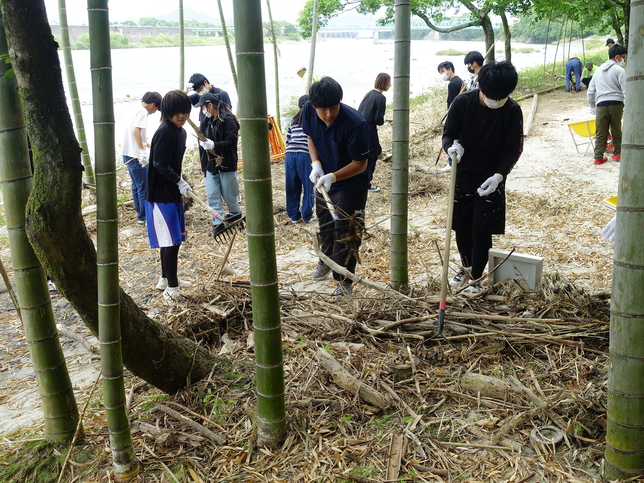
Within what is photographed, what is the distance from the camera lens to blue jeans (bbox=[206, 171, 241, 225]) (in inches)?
249

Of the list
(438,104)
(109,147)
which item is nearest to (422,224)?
(109,147)

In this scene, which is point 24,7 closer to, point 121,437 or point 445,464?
point 121,437

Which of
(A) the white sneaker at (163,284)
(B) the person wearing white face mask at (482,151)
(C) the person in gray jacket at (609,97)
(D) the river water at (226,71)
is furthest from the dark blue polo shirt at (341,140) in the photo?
(D) the river water at (226,71)

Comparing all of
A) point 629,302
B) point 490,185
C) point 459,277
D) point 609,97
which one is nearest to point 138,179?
point 459,277

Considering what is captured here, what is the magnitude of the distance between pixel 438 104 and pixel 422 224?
26.0ft

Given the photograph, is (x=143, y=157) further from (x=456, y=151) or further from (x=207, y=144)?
(x=456, y=151)

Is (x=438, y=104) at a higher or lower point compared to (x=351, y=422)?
higher

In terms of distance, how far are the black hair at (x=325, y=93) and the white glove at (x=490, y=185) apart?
4.01 ft

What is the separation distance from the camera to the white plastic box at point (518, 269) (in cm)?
366

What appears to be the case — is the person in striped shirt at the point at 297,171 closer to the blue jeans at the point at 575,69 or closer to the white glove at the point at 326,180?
the white glove at the point at 326,180

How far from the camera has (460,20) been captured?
20.5m

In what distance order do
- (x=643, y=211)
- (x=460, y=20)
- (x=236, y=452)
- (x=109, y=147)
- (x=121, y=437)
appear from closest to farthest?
1. (x=643, y=211)
2. (x=109, y=147)
3. (x=121, y=437)
4. (x=236, y=452)
5. (x=460, y=20)

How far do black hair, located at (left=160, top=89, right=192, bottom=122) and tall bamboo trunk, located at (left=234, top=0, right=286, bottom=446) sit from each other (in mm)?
2450

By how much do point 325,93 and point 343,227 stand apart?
0.98m
